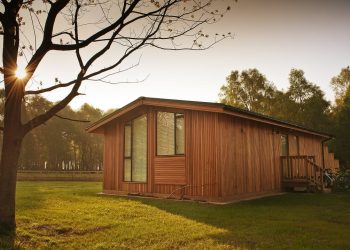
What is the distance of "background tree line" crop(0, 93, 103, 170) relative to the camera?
51562 mm

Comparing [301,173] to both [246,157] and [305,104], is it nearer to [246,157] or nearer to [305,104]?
[246,157]

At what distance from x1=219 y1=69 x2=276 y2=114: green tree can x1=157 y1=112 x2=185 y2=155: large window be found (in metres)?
31.7

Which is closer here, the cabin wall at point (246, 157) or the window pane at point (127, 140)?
the cabin wall at point (246, 157)

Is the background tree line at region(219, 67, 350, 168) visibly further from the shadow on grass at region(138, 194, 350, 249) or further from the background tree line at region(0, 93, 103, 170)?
the background tree line at region(0, 93, 103, 170)

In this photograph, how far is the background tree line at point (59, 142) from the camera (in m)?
51.6

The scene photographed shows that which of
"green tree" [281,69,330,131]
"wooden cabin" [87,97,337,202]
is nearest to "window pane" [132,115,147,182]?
"wooden cabin" [87,97,337,202]

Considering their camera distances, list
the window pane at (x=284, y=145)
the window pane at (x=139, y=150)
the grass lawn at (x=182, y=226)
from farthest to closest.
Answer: the window pane at (x=284, y=145) → the window pane at (x=139, y=150) → the grass lawn at (x=182, y=226)

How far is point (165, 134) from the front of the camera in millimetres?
13992

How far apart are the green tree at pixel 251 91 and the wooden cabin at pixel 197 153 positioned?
1056 inches

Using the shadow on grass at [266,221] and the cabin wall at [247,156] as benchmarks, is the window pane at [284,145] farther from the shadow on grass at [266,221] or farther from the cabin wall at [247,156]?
the shadow on grass at [266,221]

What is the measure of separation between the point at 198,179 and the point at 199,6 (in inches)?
266

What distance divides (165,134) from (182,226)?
6.72 metres

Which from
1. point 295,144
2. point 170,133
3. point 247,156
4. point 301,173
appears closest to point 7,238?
point 170,133

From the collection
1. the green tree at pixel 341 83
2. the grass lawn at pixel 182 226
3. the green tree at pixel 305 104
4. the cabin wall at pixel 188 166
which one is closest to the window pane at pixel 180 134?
the cabin wall at pixel 188 166
